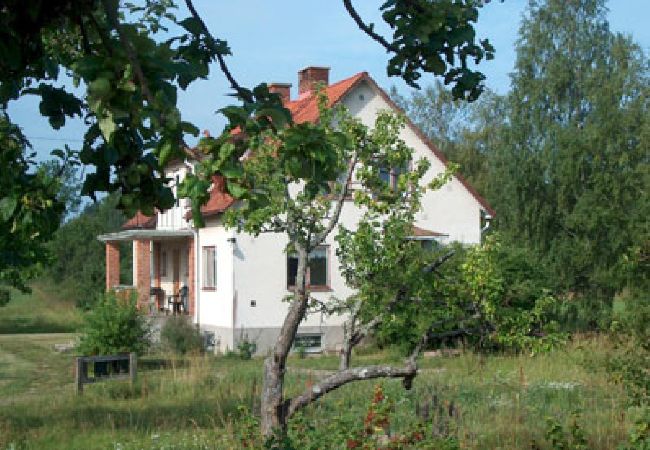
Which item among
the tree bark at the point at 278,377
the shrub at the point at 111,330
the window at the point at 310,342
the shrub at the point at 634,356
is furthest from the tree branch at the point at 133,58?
the window at the point at 310,342

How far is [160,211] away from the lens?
344 cm

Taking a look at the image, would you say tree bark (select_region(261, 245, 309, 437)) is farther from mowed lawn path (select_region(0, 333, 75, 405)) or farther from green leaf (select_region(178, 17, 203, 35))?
mowed lawn path (select_region(0, 333, 75, 405))

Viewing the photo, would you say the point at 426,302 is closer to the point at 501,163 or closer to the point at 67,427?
the point at 67,427

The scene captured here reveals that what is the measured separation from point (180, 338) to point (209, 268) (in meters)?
3.37

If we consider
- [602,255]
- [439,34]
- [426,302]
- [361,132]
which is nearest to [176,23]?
[439,34]

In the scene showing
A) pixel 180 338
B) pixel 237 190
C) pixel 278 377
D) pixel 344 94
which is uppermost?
pixel 344 94

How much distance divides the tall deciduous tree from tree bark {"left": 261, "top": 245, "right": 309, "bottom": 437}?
19979 millimetres

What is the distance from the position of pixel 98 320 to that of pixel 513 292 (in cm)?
950

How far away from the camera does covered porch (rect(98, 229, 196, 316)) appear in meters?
29.9

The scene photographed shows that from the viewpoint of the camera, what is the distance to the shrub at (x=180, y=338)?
2514cm

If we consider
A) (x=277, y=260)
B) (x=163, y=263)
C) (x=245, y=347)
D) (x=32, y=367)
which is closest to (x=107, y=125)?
(x=245, y=347)

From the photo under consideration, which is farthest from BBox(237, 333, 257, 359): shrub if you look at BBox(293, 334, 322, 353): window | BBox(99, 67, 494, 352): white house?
BBox(293, 334, 322, 353): window

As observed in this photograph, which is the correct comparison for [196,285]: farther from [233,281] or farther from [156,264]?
[156,264]

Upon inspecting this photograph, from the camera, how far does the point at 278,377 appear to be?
7.55 meters
